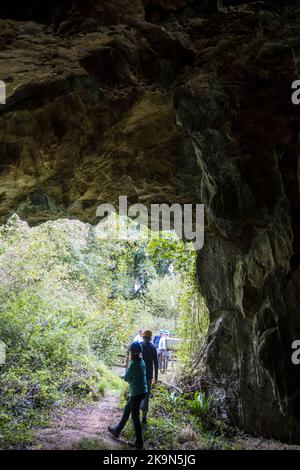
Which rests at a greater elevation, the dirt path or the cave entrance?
the cave entrance

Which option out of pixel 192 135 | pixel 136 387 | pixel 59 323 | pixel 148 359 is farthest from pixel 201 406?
pixel 192 135

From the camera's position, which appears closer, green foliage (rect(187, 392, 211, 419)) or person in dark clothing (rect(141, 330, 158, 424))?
person in dark clothing (rect(141, 330, 158, 424))

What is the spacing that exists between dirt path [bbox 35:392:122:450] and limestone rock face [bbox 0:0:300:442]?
2648 millimetres

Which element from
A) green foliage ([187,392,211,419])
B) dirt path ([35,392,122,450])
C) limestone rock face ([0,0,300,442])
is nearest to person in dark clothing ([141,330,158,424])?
dirt path ([35,392,122,450])

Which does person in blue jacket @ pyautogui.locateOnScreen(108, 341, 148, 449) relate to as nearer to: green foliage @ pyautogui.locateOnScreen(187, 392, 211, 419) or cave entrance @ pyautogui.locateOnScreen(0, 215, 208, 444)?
cave entrance @ pyautogui.locateOnScreen(0, 215, 208, 444)

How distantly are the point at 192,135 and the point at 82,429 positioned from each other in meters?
6.03

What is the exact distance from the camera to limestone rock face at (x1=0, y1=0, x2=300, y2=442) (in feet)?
12.5

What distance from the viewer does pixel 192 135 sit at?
583cm

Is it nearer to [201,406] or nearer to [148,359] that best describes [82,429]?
[148,359]

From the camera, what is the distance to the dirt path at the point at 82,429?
638 centimetres

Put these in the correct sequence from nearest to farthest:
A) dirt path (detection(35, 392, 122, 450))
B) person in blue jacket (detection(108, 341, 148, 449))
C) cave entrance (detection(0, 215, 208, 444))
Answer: person in blue jacket (detection(108, 341, 148, 449)) → dirt path (detection(35, 392, 122, 450)) → cave entrance (detection(0, 215, 208, 444))
